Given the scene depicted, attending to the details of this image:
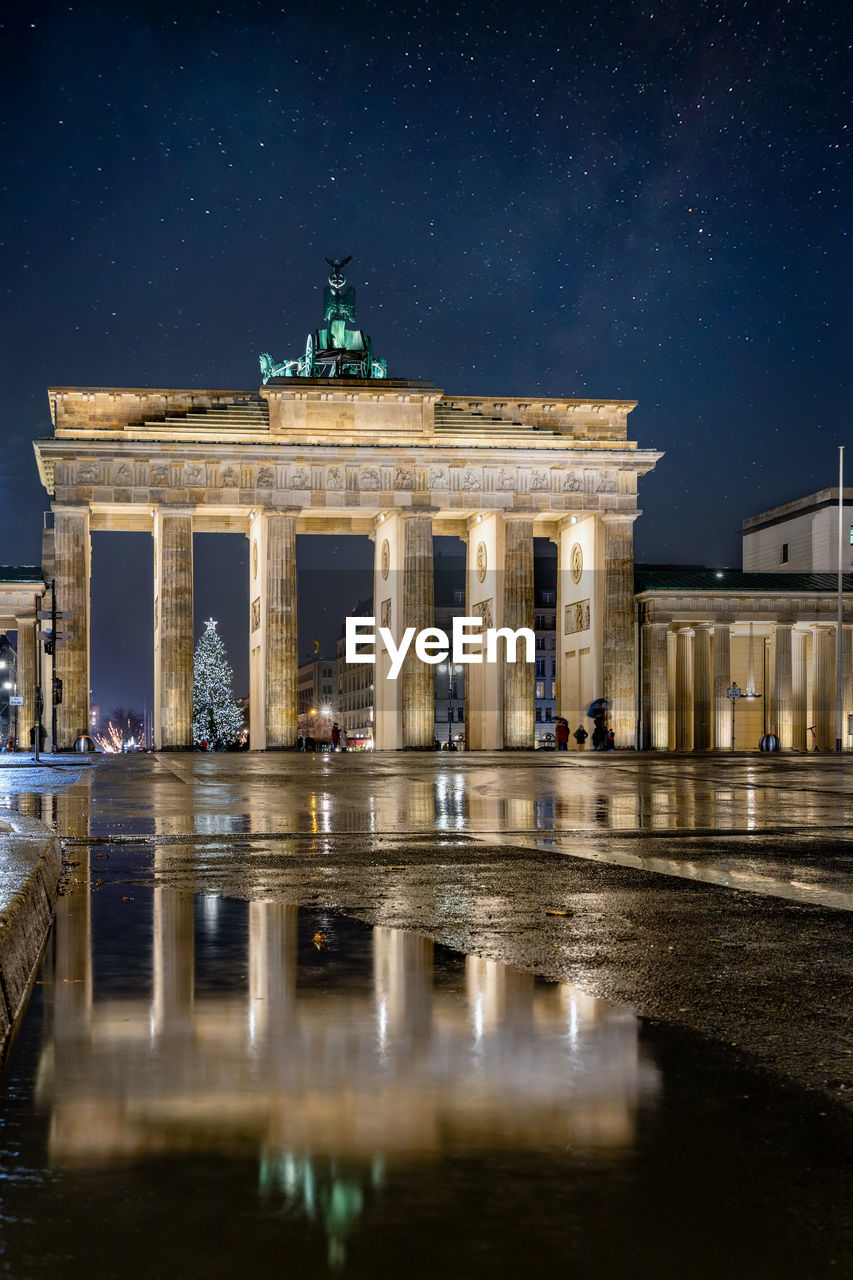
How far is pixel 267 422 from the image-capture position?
61.2 meters

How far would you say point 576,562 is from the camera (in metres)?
66.1

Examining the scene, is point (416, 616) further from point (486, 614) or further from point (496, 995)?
point (496, 995)

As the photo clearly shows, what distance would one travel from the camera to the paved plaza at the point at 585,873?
5.54 m

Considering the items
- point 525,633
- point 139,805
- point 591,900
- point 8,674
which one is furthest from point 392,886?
point 8,674

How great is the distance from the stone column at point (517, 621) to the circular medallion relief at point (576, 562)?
4.71m

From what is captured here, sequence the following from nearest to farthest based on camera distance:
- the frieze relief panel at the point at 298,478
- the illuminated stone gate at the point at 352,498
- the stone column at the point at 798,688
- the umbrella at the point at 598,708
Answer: the umbrella at the point at 598,708, the illuminated stone gate at the point at 352,498, the frieze relief panel at the point at 298,478, the stone column at the point at 798,688

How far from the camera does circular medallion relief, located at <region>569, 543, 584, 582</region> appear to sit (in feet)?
214

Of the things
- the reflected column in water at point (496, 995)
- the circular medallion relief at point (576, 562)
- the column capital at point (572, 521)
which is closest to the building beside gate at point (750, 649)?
the circular medallion relief at point (576, 562)

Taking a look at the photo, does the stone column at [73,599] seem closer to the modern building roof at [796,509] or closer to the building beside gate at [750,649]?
the building beside gate at [750,649]

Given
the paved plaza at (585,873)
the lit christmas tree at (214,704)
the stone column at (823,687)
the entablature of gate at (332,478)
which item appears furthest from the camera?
the lit christmas tree at (214,704)

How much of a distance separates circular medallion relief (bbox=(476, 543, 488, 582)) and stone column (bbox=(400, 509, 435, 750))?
14.8 feet

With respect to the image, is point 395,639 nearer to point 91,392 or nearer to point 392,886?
point 91,392

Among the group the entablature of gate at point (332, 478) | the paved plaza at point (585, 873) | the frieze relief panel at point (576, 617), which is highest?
the entablature of gate at point (332, 478)

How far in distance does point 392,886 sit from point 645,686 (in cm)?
5539
